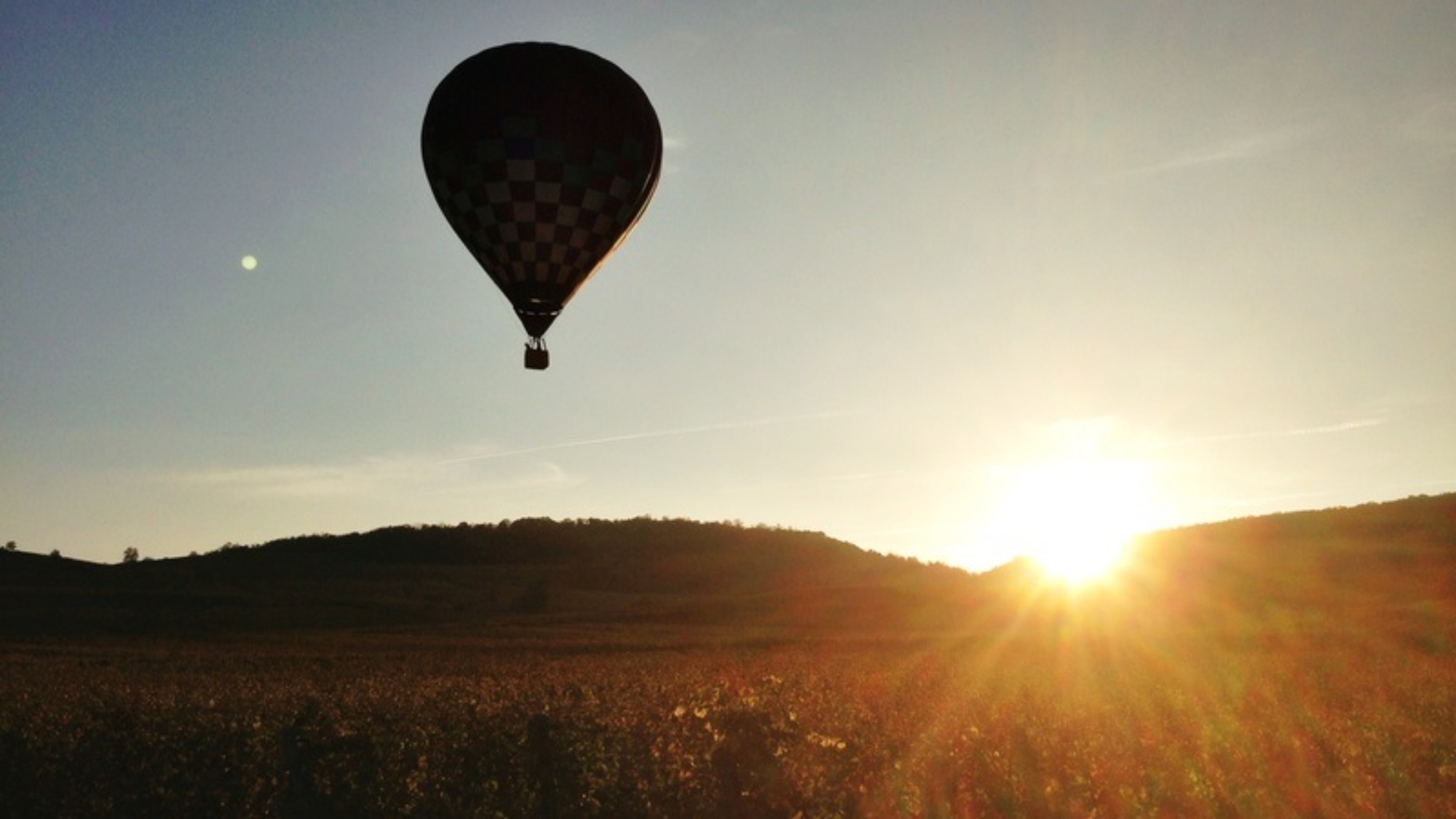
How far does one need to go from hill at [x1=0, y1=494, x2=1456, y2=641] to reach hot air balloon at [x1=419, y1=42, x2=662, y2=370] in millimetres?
27260

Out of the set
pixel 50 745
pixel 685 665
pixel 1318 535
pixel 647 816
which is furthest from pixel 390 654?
pixel 1318 535

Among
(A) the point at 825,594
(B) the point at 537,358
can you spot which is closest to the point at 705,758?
(B) the point at 537,358

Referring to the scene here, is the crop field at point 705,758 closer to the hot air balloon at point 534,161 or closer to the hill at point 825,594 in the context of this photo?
the hot air balloon at point 534,161

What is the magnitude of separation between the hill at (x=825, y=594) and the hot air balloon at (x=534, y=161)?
27.3 meters

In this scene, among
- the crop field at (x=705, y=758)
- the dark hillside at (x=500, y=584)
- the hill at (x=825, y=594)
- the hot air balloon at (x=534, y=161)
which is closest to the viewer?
the crop field at (x=705, y=758)

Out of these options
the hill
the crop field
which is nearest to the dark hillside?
the hill

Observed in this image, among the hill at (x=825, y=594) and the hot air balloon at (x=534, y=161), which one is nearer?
the hot air balloon at (x=534, y=161)

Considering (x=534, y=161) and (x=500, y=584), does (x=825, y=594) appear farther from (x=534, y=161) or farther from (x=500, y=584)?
(x=534, y=161)

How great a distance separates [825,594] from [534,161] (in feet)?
199

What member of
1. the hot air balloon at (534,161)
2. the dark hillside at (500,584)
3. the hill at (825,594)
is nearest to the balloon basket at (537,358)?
the hot air balloon at (534,161)

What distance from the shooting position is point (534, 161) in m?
21.0

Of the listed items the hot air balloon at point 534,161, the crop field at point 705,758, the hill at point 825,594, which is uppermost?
the hot air balloon at point 534,161

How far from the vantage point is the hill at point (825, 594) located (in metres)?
55.0

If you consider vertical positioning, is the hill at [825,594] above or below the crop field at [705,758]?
above
